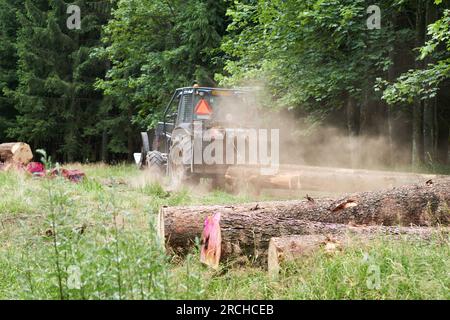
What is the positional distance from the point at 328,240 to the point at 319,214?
127 cm

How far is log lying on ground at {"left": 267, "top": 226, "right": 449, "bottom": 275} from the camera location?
168 inches

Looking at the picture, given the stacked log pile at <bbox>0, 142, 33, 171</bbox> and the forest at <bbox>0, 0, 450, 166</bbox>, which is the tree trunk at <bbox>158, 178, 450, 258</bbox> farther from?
the stacked log pile at <bbox>0, 142, 33, 171</bbox>

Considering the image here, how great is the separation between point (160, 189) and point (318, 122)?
24.8 ft

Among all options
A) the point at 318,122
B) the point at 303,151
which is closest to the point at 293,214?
the point at 318,122

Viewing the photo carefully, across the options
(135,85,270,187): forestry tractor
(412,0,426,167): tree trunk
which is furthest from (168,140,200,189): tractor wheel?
(412,0,426,167): tree trunk

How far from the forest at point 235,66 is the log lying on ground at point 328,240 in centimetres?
477

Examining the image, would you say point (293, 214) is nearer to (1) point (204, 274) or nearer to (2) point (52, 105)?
(1) point (204, 274)

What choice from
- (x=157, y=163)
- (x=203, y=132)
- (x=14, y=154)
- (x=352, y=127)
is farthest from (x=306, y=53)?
(x=14, y=154)

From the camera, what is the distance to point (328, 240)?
448 centimetres

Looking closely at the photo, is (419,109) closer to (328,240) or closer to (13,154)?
(328,240)

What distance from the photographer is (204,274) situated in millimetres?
4359

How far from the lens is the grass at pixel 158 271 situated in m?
3.13

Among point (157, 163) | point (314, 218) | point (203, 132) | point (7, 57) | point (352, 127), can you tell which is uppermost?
point (7, 57)

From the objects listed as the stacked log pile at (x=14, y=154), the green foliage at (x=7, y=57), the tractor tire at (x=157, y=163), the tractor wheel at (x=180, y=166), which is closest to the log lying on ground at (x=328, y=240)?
the tractor wheel at (x=180, y=166)
